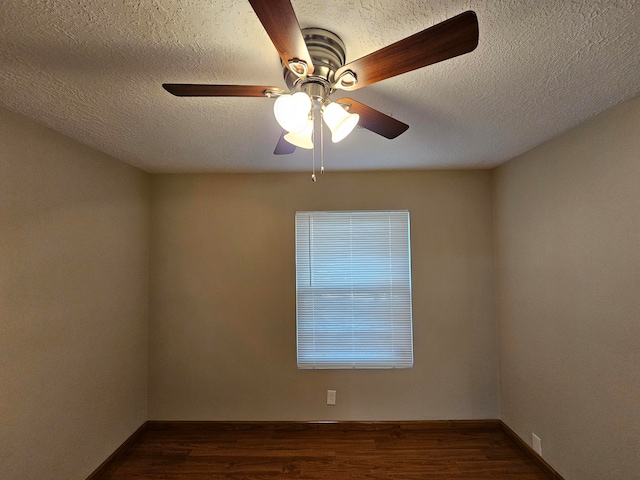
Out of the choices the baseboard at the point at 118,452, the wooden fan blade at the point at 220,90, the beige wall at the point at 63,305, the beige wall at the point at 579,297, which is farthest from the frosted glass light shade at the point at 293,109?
the baseboard at the point at 118,452

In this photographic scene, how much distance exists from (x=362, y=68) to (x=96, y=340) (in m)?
2.47

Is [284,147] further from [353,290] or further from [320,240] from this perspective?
[353,290]

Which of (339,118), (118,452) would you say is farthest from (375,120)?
(118,452)

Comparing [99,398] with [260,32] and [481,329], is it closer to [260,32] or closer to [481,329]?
[260,32]

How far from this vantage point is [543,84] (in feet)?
4.61

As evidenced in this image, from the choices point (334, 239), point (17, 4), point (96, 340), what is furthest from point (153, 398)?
point (17, 4)

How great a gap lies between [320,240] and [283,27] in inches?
85.3

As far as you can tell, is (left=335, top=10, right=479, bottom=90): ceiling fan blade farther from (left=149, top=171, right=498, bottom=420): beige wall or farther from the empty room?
(left=149, top=171, right=498, bottom=420): beige wall

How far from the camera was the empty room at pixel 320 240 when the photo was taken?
1077 millimetres

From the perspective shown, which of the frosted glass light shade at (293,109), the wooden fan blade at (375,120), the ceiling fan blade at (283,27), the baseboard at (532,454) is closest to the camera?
the ceiling fan blade at (283,27)

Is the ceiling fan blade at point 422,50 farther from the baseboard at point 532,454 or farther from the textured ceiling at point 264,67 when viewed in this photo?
the baseboard at point 532,454

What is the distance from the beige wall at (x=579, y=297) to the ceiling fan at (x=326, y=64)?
1.38 meters

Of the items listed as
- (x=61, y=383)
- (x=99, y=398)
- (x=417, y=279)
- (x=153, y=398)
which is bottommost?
(x=153, y=398)

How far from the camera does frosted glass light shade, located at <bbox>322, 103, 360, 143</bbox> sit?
107cm
